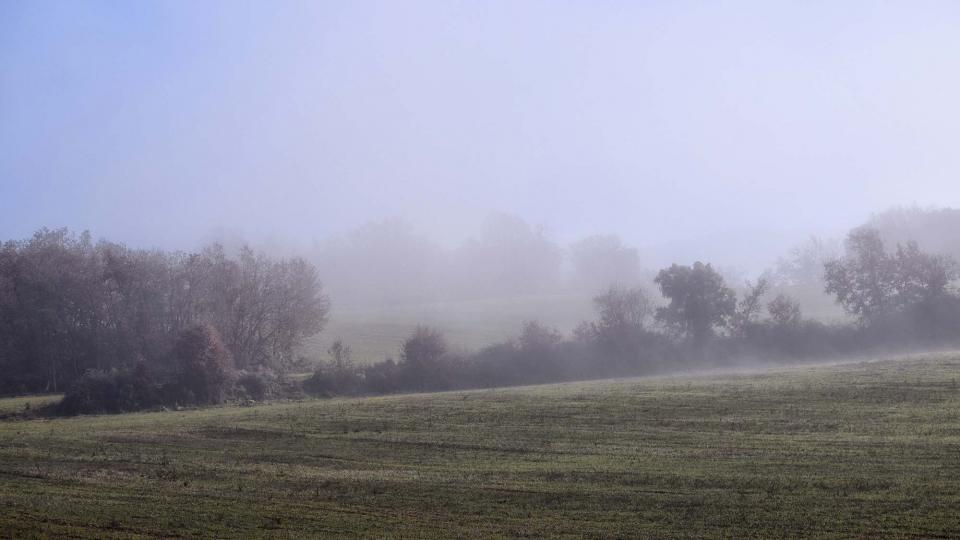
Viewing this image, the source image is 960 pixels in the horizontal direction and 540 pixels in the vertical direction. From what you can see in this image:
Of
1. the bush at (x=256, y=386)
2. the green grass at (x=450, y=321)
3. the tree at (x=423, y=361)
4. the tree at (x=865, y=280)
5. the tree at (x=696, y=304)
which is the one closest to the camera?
the bush at (x=256, y=386)

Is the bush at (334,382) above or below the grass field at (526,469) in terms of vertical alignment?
above

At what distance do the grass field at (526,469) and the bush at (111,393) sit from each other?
760 cm

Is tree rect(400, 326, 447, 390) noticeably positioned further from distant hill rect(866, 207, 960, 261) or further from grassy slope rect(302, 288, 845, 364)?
distant hill rect(866, 207, 960, 261)

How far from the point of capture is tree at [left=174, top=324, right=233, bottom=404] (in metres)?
43.2

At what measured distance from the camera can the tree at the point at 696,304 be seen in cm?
5631

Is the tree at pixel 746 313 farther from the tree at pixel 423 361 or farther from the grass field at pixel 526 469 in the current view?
the grass field at pixel 526 469

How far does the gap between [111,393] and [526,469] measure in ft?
→ 92.4

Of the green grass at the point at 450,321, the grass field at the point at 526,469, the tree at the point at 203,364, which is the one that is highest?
the green grass at the point at 450,321

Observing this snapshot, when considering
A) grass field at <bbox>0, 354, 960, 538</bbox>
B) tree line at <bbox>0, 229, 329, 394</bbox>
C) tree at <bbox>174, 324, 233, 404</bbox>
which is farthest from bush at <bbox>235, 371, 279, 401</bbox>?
grass field at <bbox>0, 354, 960, 538</bbox>

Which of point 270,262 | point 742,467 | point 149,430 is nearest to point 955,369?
point 742,467

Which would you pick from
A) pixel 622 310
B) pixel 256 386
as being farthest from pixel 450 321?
pixel 256 386

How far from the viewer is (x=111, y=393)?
4122cm

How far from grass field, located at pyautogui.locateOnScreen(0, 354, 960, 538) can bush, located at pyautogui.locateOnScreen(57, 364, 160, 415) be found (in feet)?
24.9

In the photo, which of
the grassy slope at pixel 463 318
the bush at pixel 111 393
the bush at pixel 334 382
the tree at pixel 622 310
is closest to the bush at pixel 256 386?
the bush at pixel 334 382
